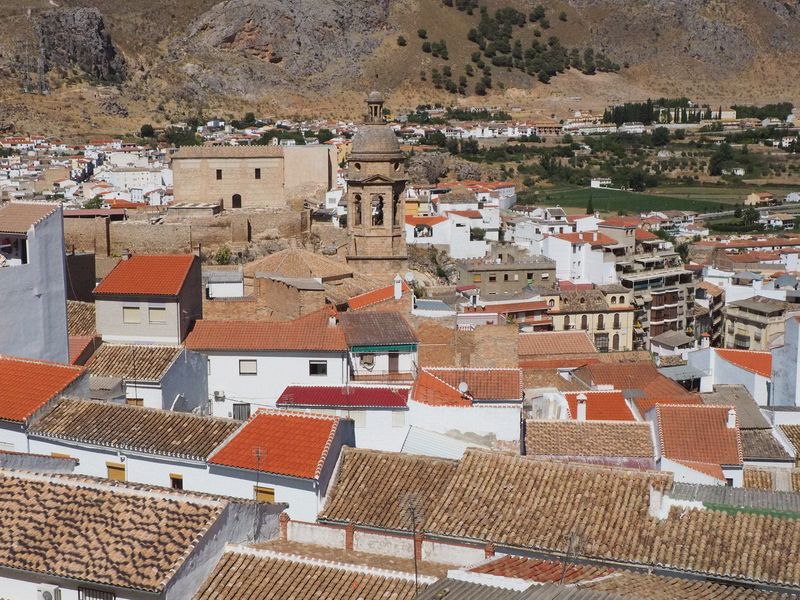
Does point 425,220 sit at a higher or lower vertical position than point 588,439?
lower

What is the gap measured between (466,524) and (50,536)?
12.8ft

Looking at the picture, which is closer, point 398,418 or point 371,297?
point 398,418

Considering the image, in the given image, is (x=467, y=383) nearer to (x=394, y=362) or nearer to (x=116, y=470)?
(x=394, y=362)

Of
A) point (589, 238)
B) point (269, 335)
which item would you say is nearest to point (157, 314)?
point (269, 335)

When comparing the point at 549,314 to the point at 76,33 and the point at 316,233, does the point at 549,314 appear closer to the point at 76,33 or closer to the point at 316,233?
the point at 316,233

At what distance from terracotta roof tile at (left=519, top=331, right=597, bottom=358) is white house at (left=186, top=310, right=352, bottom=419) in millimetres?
8439

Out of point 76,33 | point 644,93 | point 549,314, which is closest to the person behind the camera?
point 549,314

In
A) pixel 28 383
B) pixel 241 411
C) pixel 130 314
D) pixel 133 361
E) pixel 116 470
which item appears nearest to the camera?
pixel 116 470

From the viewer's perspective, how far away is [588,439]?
16.0 m

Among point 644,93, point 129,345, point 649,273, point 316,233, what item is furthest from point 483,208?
point 644,93

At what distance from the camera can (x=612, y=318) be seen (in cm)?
3891

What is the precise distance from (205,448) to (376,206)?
14.2 metres

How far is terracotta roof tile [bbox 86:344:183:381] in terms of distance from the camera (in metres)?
16.6

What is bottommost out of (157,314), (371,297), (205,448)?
(205,448)
